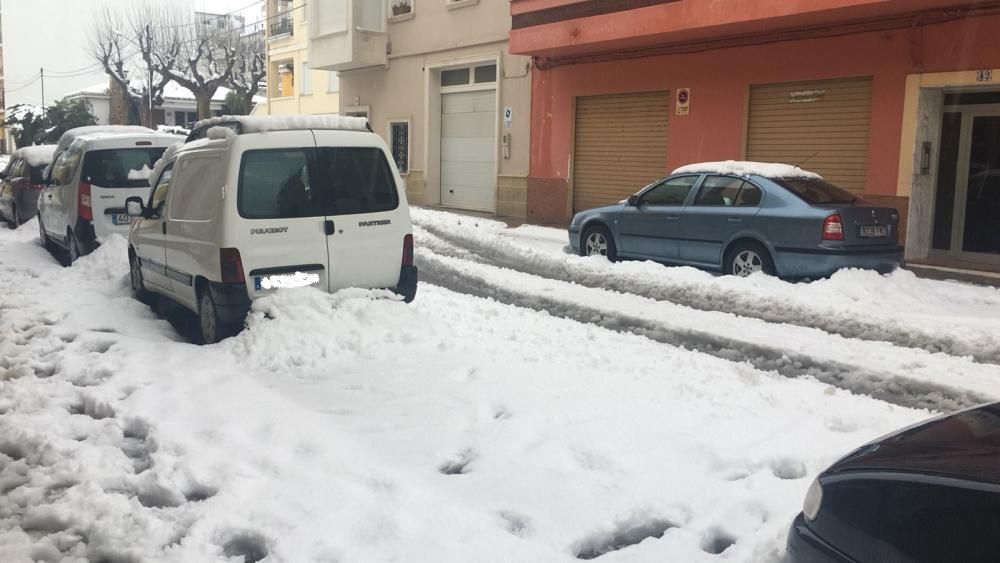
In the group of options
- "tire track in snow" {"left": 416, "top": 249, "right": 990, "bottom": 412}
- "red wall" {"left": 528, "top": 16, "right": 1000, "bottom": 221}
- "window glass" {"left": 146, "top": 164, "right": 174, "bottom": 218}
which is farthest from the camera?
"red wall" {"left": 528, "top": 16, "right": 1000, "bottom": 221}

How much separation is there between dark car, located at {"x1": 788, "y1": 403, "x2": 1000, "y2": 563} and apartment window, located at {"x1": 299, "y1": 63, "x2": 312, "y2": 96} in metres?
43.8

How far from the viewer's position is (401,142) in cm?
2748

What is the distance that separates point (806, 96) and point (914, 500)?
14.3 m

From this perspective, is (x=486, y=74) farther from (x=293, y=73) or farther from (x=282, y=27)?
(x=282, y=27)

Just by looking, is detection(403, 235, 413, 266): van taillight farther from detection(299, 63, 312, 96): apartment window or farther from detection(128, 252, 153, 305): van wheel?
detection(299, 63, 312, 96): apartment window

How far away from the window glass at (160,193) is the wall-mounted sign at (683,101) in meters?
11.1

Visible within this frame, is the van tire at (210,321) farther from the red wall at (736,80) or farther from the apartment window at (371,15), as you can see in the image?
the apartment window at (371,15)

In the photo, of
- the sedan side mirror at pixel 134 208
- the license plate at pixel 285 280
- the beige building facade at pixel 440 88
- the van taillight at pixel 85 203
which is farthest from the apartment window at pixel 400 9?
the license plate at pixel 285 280

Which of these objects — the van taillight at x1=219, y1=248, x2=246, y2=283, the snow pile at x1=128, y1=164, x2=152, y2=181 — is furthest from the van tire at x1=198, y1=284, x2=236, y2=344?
the snow pile at x1=128, y1=164, x2=152, y2=181

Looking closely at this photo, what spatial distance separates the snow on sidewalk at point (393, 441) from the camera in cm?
414

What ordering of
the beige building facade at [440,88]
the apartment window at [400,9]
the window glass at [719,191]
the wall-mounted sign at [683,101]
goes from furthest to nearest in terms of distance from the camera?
the apartment window at [400,9], the beige building facade at [440,88], the wall-mounted sign at [683,101], the window glass at [719,191]

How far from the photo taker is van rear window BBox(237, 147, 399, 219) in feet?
24.7

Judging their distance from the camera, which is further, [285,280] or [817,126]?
[817,126]

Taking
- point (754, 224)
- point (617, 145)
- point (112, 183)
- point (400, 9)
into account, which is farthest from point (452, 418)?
point (400, 9)
